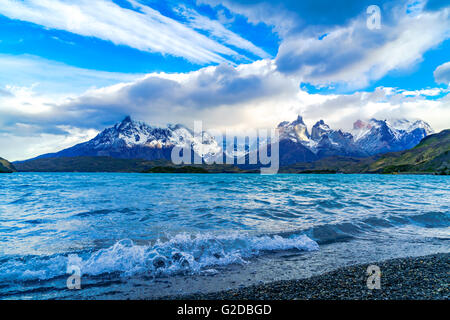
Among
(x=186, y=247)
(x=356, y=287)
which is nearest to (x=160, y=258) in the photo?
(x=186, y=247)

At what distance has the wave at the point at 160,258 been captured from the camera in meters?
13.9

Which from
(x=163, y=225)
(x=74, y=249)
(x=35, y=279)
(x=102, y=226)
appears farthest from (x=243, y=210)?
(x=35, y=279)

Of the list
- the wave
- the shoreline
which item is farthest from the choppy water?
the shoreline

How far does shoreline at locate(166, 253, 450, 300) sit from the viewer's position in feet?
32.3

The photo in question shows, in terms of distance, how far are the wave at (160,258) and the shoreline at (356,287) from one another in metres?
4.05

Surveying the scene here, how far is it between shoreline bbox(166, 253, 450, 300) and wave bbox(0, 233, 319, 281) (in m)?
4.05

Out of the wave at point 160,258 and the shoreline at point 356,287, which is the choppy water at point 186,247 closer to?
the wave at point 160,258

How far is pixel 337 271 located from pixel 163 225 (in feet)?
55.9

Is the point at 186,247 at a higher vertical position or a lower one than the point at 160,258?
lower

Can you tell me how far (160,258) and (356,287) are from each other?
11.0 m

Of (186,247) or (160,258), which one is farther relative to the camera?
(186,247)

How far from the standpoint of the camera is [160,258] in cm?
1579

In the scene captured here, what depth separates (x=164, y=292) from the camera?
11484 millimetres

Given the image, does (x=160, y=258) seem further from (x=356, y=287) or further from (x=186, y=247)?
(x=356, y=287)
